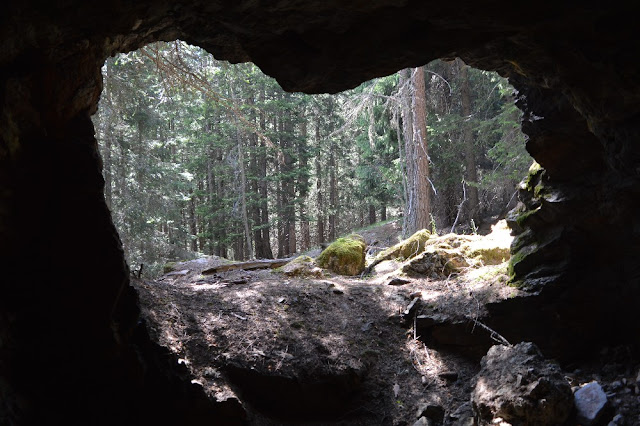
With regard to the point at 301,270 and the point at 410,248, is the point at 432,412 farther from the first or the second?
the point at 410,248

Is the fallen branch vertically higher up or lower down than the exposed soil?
higher up

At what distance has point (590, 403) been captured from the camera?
407cm

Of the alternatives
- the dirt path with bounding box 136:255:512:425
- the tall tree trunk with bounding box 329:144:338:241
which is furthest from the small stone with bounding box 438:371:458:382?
the tall tree trunk with bounding box 329:144:338:241

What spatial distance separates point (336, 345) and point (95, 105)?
445 centimetres

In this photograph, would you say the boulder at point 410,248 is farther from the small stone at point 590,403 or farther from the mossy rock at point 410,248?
the small stone at point 590,403

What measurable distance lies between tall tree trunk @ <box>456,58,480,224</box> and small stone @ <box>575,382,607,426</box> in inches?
486

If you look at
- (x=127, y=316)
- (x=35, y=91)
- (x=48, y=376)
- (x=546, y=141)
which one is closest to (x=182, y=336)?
(x=127, y=316)

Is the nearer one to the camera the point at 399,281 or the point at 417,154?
the point at 399,281

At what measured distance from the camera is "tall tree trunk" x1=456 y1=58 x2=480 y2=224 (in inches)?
627

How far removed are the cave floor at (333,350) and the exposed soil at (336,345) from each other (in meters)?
0.02

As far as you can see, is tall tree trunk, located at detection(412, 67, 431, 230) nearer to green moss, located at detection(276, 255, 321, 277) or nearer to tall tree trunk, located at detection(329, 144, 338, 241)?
green moss, located at detection(276, 255, 321, 277)

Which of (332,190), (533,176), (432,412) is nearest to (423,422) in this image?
(432,412)

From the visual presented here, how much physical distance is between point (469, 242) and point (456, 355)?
3.27 m

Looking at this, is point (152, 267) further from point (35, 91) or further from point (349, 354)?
point (35, 91)
